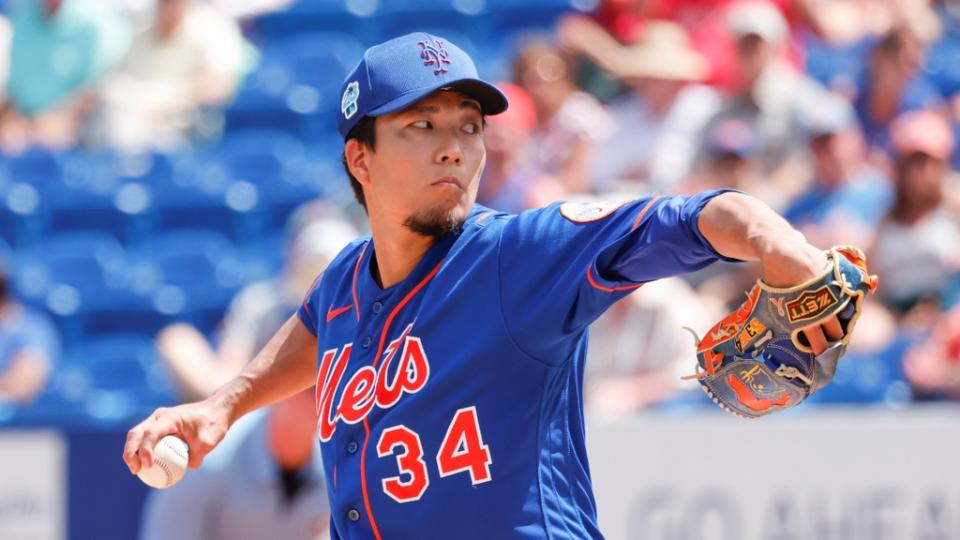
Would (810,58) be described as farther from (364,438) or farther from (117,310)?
(364,438)

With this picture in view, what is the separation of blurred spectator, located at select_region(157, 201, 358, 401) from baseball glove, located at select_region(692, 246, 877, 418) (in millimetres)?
3608

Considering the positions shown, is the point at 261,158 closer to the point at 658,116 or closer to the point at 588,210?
the point at 658,116

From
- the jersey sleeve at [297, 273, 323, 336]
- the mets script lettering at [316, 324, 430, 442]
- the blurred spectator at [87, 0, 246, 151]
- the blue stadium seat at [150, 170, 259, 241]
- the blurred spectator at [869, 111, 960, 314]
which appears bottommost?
the mets script lettering at [316, 324, 430, 442]

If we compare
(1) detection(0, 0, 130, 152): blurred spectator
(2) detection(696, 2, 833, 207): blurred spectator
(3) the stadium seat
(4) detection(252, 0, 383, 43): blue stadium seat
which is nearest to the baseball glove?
(2) detection(696, 2, 833, 207): blurred spectator

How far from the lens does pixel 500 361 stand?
9.12ft

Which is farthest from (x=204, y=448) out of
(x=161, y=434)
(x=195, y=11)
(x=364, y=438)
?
(x=195, y=11)

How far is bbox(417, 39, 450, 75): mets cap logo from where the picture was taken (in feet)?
9.35

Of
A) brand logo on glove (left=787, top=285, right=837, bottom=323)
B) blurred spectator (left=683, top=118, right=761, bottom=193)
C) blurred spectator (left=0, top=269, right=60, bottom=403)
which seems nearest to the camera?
brand logo on glove (left=787, top=285, right=837, bottom=323)

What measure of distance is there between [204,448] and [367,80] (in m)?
0.83

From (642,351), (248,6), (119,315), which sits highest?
(248,6)

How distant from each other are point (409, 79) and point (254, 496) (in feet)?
7.81

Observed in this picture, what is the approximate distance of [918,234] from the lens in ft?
20.4

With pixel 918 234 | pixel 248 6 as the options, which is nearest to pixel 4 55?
pixel 248 6

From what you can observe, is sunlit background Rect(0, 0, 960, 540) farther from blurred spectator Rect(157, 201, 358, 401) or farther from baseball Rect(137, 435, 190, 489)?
baseball Rect(137, 435, 190, 489)
